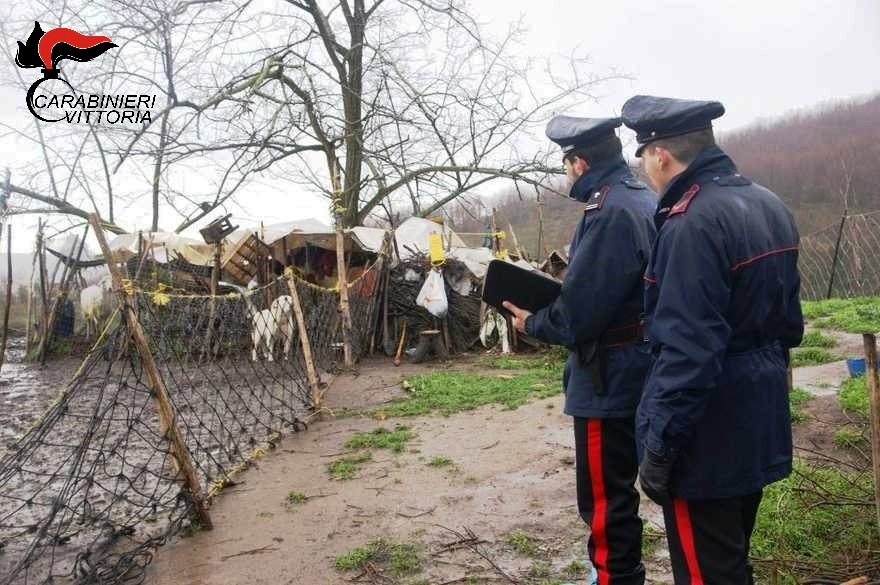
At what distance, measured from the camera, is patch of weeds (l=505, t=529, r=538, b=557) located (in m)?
3.16

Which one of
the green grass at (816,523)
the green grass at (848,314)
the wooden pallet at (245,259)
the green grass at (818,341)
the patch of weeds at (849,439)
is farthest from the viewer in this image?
the wooden pallet at (245,259)

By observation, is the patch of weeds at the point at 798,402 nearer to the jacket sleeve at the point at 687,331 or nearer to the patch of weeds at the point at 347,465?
the patch of weeds at the point at 347,465

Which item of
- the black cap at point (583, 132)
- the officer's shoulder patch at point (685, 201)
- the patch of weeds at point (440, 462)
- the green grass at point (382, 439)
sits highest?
the black cap at point (583, 132)

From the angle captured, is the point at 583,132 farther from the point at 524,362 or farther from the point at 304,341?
the point at 524,362

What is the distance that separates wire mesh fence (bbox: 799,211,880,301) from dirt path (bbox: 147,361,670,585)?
1021cm

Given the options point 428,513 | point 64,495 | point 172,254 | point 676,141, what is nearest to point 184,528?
point 64,495

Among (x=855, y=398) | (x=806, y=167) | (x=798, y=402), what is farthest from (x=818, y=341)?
(x=806, y=167)

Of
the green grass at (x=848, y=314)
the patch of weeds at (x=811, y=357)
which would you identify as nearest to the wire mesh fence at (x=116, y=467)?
the patch of weeds at (x=811, y=357)

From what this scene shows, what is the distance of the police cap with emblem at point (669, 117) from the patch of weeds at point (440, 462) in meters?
3.18

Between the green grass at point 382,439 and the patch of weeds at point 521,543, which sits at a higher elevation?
the green grass at point 382,439

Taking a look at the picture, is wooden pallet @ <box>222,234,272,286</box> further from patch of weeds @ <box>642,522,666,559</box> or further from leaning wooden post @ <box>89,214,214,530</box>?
patch of weeds @ <box>642,522,666,559</box>

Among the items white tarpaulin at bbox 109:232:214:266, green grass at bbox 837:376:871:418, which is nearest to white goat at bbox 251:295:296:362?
green grass at bbox 837:376:871:418

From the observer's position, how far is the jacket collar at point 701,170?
1.89 m

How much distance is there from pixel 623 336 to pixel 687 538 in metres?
0.73
